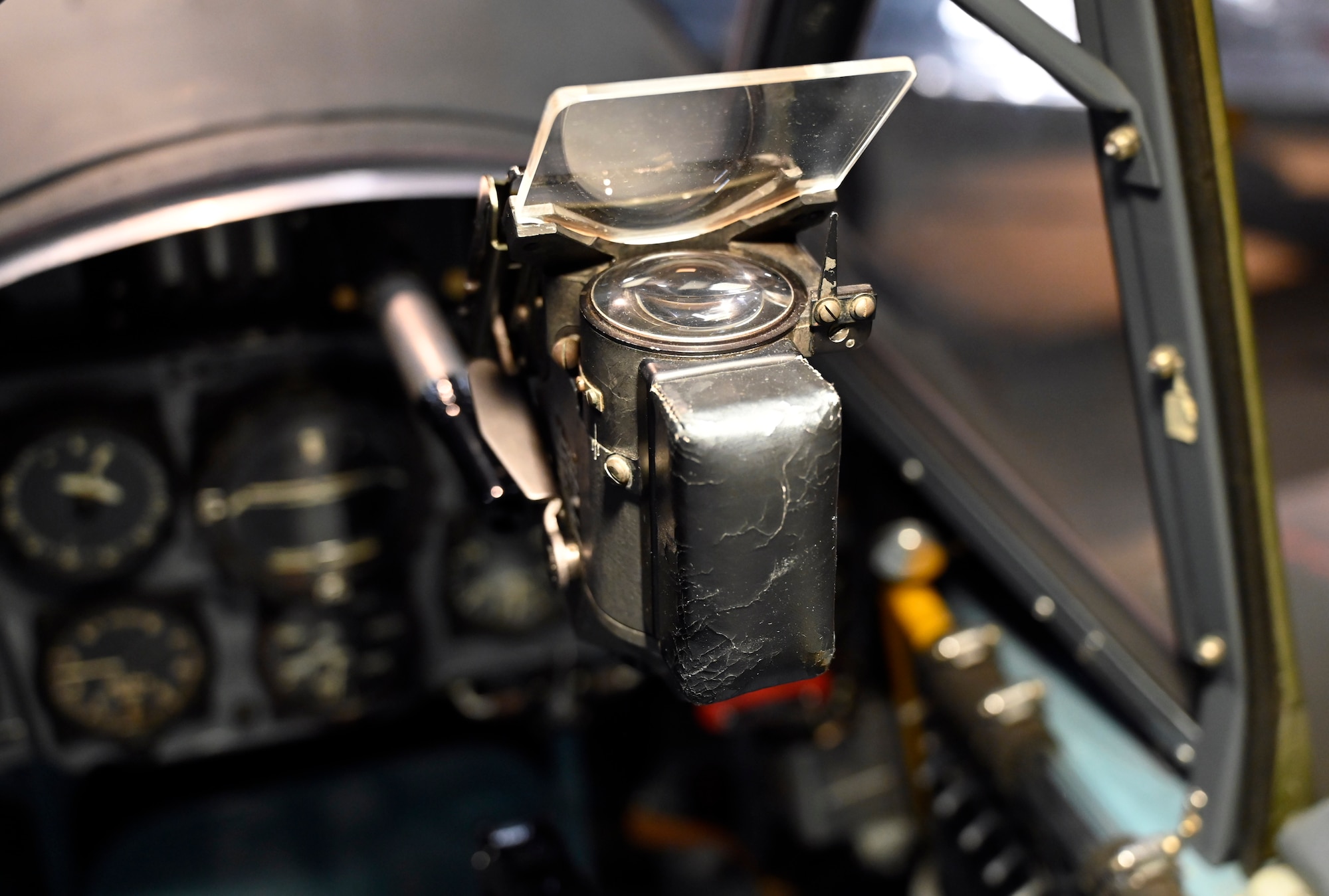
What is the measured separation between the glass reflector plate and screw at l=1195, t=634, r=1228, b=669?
0.61 metres

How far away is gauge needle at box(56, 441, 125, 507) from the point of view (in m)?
1.38

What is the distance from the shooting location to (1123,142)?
875 mm

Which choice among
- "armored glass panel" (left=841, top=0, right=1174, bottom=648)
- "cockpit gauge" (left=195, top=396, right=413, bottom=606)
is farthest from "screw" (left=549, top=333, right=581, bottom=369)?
"cockpit gauge" (left=195, top=396, right=413, bottom=606)

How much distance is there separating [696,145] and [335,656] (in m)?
1.15

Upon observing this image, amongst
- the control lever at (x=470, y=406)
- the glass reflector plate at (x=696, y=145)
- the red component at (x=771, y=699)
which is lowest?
the red component at (x=771, y=699)

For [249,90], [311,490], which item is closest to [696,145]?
[249,90]

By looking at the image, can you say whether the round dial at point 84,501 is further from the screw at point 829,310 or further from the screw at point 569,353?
the screw at point 829,310

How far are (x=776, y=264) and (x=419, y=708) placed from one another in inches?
52.2

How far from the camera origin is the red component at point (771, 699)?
5.47ft

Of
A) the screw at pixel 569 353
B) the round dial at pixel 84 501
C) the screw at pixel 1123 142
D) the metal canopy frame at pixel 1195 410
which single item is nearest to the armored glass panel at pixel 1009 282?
the metal canopy frame at pixel 1195 410

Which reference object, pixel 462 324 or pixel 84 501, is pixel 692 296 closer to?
pixel 462 324

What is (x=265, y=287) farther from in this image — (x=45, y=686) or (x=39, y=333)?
(x=45, y=686)

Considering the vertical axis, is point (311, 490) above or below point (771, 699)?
above

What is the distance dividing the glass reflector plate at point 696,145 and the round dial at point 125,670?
1.10 meters
